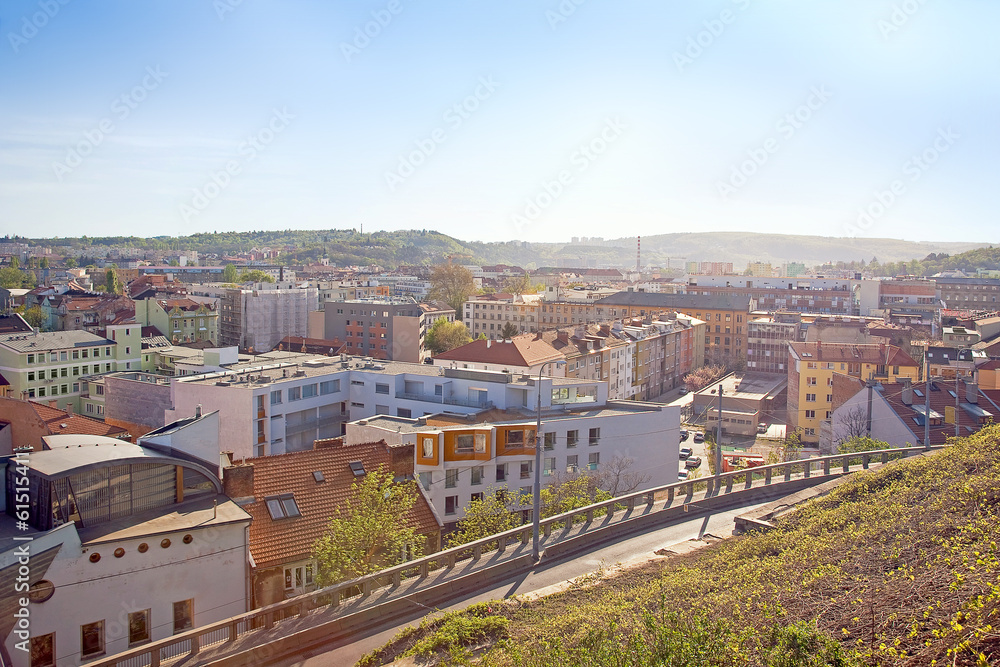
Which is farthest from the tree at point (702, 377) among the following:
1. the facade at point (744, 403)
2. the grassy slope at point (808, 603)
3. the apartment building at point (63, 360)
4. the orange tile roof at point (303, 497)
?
the grassy slope at point (808, 603)

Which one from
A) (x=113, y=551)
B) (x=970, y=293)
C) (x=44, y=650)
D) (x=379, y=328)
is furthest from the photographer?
(x=970, y=293)

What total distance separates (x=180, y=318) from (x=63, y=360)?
22.3 metres

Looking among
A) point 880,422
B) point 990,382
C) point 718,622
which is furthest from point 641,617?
point 990,382

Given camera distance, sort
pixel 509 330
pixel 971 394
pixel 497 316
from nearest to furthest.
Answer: pixel 971 394 → pixel 509 330 → pixel 497 316

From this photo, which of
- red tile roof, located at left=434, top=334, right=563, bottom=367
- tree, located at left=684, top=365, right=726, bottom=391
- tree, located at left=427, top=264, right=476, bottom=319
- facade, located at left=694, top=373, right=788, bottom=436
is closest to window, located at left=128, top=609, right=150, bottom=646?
red tile roof, located at left=434, top=334, right=563, bottom=367

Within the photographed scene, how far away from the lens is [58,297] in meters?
70.4

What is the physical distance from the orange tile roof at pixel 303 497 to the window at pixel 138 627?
239 cm

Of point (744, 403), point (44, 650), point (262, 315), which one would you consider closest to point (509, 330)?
point (262, 315)

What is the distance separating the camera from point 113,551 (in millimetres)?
11664

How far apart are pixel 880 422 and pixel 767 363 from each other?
35822mm

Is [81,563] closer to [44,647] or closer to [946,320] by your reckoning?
[44,647]

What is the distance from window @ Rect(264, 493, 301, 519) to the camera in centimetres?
1557

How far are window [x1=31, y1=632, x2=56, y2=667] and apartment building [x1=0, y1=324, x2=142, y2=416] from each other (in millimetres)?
31832

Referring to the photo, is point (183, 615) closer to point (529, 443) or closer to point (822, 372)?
point (529, 443)
